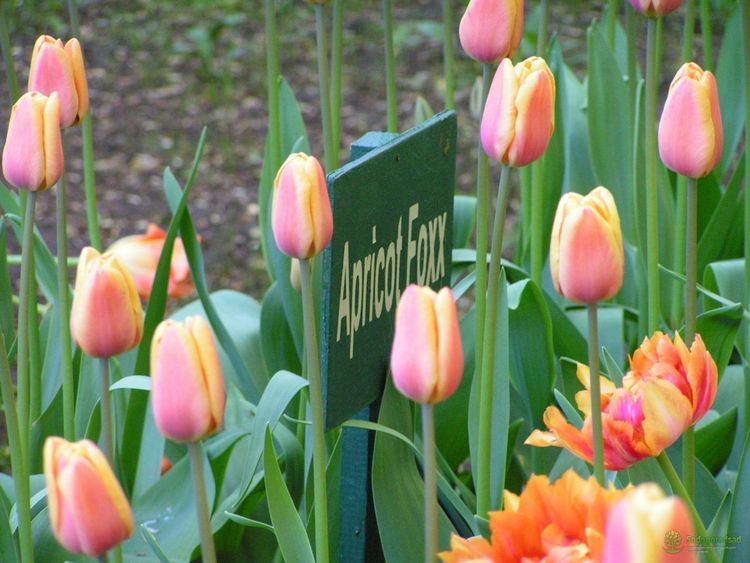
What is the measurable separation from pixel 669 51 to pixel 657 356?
288cm

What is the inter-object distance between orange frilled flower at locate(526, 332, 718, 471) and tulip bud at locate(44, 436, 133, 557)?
0.32 metres

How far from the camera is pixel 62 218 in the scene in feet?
2.98

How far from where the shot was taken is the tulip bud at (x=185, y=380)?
1.75 ft

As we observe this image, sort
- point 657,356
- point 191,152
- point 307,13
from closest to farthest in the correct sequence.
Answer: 1. point 657,356
2. point 191,152
3. point 307,13

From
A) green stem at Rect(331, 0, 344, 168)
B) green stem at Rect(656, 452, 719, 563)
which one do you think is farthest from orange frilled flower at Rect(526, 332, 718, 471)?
green stem at Rect(331, 0, 344, 168)

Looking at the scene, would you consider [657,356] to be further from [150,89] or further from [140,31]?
[140,31]

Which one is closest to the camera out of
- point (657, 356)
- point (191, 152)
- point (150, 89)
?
point (657, 356)

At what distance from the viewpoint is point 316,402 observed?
703 millimetres

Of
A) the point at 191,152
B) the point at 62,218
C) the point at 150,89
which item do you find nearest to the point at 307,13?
the point at 150,89

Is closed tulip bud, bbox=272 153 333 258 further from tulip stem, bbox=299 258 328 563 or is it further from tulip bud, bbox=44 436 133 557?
tulip bud, bbox=44 436 133 557

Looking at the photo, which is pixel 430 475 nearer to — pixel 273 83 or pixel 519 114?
pixel 519 114

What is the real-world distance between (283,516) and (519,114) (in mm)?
317

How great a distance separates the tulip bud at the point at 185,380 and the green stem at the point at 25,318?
0.85 feet

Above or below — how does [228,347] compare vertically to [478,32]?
below
